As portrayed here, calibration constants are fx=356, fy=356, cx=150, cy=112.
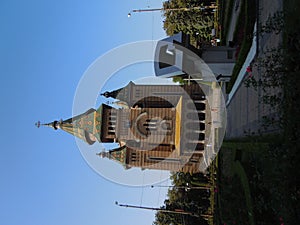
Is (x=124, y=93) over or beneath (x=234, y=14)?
beneath

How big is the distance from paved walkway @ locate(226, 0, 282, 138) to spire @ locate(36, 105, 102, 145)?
2020 cm

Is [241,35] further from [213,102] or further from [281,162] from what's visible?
[213,102]

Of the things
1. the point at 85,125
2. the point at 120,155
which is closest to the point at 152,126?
the point at 120,155

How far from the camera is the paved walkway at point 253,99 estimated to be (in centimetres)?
1361

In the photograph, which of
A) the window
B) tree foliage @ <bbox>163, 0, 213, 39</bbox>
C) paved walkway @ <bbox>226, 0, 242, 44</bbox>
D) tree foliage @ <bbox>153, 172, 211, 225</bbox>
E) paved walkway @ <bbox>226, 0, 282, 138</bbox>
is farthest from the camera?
tree foliage @ <bbox>163, 0, 213, 39</bbox>

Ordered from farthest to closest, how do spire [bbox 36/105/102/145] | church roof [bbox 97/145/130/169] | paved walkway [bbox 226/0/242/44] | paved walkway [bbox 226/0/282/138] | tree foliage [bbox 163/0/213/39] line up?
1. tree foliage [bbox 163/0/213/39]
2. church roof [bbox 97/145/130/169]
3. spire [bbox 36/105/102/145]
4. paved walkway [bbox 226/0/242/44]
5. paved walkway [bbox 226/0/282/138]

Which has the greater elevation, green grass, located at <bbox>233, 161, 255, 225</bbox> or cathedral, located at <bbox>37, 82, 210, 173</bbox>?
cathedral, located at <bbox>37, 82, 210, 173</bbox>

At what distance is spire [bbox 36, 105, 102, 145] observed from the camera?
40.3 m

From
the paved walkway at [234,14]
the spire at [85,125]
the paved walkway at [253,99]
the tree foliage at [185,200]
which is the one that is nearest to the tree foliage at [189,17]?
the spire at [85,125]

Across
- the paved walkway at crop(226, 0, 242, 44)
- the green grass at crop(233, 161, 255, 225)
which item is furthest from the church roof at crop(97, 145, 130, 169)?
the green grass at crop(233, 161, 255, 225)

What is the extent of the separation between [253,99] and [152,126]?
904 inches

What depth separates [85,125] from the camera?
1638 inches

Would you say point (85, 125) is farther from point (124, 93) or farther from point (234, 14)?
point (234, 14)

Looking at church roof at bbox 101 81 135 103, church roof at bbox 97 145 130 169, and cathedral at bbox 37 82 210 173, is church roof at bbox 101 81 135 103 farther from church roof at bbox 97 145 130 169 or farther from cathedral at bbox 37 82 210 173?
church roof at bbox 97 145 130 169
